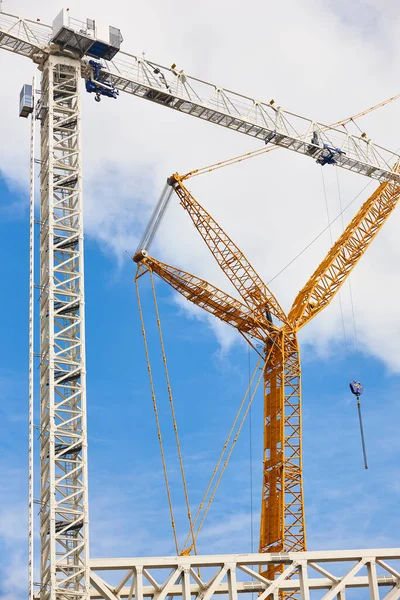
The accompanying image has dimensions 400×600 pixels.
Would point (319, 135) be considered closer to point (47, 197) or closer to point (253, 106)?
point (253, 106)

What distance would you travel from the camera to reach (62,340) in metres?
78.8

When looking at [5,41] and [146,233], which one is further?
[146,233]

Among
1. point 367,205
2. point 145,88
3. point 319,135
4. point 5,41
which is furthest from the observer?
point 367,205

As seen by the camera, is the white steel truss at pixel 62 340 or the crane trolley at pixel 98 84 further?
the crane trolley at pixel 98 84

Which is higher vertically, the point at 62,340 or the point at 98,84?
the point at 98,84

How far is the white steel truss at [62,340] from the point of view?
72.4 m

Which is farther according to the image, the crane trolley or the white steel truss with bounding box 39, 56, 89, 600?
the crane trolley

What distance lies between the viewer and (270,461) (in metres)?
121

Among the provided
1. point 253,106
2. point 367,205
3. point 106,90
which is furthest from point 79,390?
point 367,205

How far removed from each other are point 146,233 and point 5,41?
124ft

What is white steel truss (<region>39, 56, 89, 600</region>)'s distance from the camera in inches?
2849

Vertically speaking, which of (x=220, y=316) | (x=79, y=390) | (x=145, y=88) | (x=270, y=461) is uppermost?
(x=145, y=88)

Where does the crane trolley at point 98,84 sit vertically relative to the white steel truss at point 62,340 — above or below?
above

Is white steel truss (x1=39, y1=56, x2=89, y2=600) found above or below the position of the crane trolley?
below
